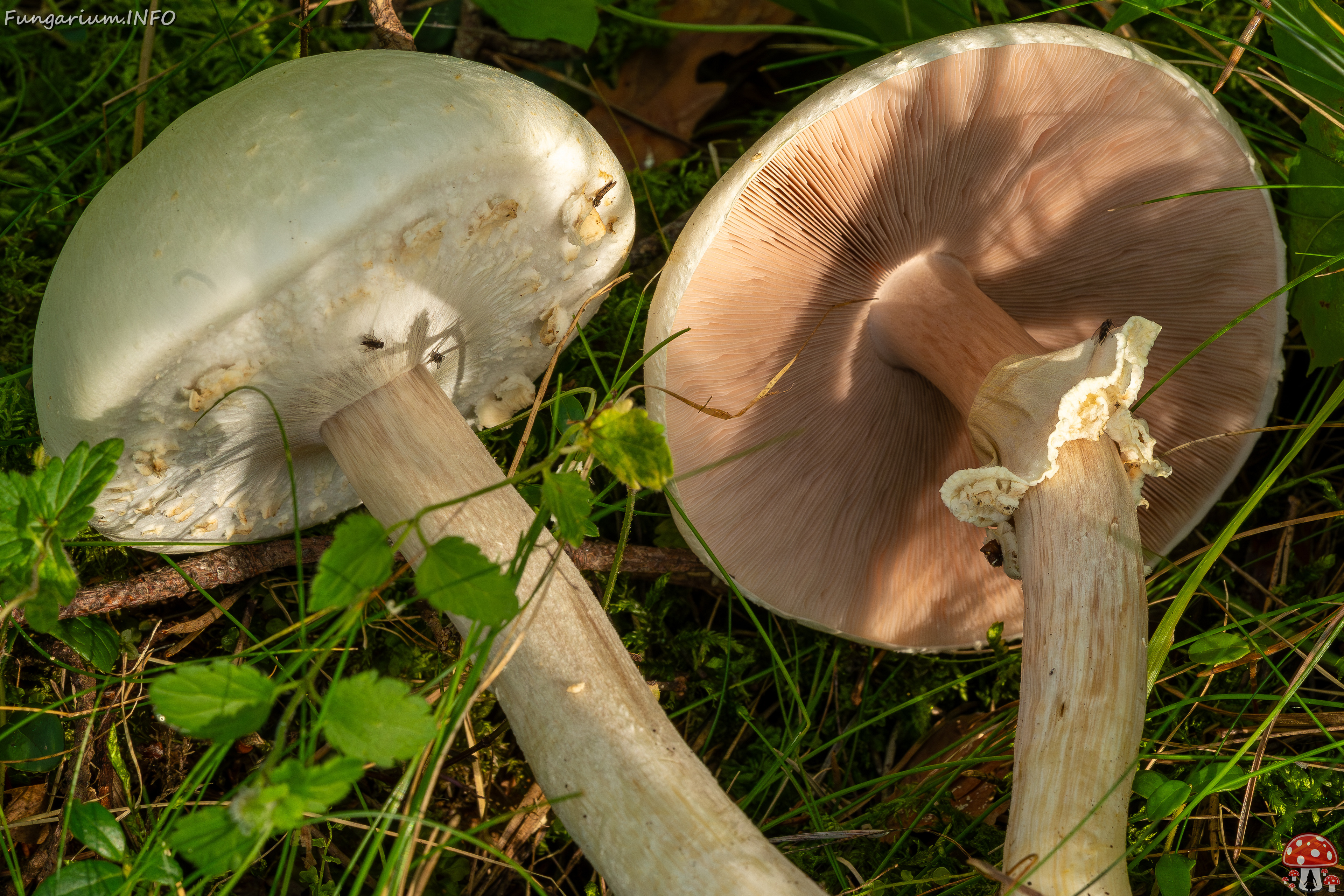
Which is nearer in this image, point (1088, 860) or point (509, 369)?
point (1088, 860)

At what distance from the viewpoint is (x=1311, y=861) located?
66.9 inches

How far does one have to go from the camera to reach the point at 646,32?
2.68 m

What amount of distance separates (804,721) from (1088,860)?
683 millimetres

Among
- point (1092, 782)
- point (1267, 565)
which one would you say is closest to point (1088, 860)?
point (1092, 782)

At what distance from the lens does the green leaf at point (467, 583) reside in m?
1.30

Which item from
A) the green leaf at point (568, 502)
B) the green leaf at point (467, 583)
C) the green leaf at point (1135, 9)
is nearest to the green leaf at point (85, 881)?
the green leaf at point (467, 583)

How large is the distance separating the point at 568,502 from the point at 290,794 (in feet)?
1.82

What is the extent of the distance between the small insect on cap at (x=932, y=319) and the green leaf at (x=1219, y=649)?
312mm

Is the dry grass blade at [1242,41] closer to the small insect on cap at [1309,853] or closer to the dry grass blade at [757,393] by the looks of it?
the dry grass blade at [757,393]

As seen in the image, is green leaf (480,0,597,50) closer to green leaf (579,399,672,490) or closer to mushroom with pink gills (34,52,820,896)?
mushroom with pink gills (34,52,820,896)

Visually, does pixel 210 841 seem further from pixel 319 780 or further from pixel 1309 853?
pixel 1309 853

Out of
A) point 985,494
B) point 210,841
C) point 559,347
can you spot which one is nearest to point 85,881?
point 210,841

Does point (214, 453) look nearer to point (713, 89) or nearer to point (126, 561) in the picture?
point (126, 561)

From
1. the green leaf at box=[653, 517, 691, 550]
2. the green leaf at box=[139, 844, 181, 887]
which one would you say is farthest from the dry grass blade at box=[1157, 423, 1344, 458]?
the green leaf at box=[139, 844, 181, 887]
